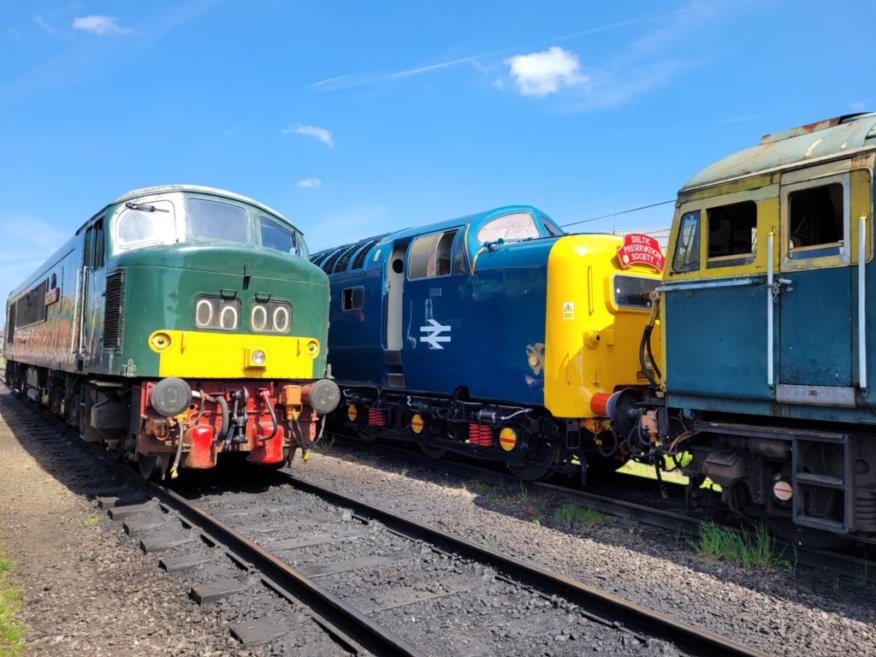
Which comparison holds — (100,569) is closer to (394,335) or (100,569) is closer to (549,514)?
(549,514)

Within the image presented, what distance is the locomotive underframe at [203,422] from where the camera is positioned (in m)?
6.96

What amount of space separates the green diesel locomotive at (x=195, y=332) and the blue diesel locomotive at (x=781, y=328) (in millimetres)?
4129

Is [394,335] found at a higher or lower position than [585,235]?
lower

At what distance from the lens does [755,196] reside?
5484 millimetres

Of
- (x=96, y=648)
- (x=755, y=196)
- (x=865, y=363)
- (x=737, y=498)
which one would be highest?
(x=755, y=196)

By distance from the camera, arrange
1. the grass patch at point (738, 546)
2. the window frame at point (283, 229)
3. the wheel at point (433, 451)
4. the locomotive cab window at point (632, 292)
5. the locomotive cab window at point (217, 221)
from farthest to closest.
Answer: the wheel at point (433, 451) < the window frame at point (283, 229) < the locomotive cab window at point (217, 221) < the locomotive cab window at point (632, 292) < the grass patch at point (738, 546)

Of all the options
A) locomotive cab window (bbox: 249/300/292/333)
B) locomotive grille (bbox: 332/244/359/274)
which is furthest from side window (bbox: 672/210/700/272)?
locomotive grille (bbox: 332/244/359/274)

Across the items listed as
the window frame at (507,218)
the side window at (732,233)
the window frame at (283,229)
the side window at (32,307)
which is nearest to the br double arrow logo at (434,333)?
the window frame at (507,218)

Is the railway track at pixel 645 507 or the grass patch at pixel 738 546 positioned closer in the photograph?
the railway track at pixel 645 507

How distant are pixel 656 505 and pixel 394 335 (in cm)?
462

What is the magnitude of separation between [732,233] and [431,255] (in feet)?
15.2

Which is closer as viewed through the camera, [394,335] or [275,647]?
[275,647]

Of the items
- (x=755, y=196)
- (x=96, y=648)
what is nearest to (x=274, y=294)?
(x=96, y=648)

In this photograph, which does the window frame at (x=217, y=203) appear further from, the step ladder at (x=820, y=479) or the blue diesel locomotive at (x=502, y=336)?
the step ladder at (x=820, y=479)
